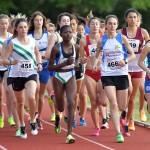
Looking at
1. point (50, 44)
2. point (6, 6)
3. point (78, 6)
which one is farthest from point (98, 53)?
point (78, 6)

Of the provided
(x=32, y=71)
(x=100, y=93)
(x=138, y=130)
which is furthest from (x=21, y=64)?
(x=138, y=130)

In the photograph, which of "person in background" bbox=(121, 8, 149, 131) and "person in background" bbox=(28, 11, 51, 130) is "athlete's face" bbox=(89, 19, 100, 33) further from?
"person in background" bbox=(28, 11, 51, 130)

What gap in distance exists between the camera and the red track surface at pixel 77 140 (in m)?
12.0

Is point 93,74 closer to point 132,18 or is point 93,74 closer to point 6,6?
point 132,18

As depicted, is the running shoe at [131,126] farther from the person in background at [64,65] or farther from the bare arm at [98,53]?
the person in background at [64,65]

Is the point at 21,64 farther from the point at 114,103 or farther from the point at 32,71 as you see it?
the point at 114,103

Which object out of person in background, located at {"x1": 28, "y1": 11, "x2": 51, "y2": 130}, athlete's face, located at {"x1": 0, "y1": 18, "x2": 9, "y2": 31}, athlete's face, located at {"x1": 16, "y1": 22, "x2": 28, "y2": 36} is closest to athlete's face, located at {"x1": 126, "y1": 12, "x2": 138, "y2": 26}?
person in background, located at {"x1": 28, "y1": 11, "x2": 51, "y2": 130}

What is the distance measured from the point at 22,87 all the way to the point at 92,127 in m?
2.04

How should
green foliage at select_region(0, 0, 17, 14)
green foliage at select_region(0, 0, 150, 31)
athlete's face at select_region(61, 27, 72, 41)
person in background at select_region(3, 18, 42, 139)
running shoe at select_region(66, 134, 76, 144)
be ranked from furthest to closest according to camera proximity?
1. green foliage at select_region(0, 0, 150, 31)
2. green foliage at select_region(0, 0, 17, 14)
3. person in background at select_region(3, 18, 42, 139)
4. athlete's face at select_region(61, 27, 72, 41)
5. running shoe at select_region(66, 134, 76, 144)

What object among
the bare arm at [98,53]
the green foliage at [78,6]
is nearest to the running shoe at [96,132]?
the bare arm at [98,53]

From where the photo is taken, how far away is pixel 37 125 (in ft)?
47.5

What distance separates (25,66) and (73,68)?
83 cm

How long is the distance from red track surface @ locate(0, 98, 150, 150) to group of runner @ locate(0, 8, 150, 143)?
0.17 metres

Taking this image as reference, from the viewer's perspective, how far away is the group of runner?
495 inches
